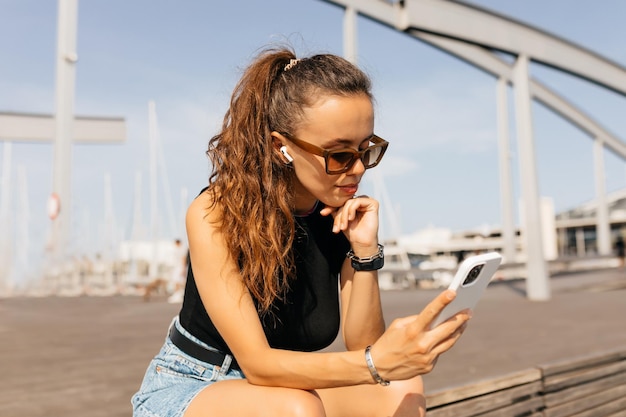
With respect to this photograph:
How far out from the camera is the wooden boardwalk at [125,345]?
3367mm

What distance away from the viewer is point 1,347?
544 cm

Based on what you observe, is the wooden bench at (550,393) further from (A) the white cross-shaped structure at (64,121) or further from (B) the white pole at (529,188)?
(A) the white cross-shaped structure at (64,121)

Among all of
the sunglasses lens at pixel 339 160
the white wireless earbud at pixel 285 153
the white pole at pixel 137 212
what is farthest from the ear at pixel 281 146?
the white pole at pixel 137 212

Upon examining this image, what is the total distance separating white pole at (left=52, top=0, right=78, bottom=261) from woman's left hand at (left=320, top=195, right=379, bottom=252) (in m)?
10.2

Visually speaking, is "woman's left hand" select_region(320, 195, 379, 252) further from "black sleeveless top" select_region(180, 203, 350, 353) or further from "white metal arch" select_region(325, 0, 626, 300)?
"white metal arch" select_region(325, 0, 626, 300)

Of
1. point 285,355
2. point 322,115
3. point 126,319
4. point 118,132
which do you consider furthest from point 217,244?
point 118,132

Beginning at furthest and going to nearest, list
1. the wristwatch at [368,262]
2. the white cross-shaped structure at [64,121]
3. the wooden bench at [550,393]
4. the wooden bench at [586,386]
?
the white cross-shaped structure at [64,121] < the wooden bench at [586,386] < the wooden bench at [550,393] < the wristwatch at [368,262]

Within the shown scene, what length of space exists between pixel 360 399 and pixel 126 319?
24.7ft

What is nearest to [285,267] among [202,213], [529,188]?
[202,213]

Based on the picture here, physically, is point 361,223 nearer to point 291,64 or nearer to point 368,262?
point 368,262

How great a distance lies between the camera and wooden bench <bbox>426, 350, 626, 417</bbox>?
6.42 ft

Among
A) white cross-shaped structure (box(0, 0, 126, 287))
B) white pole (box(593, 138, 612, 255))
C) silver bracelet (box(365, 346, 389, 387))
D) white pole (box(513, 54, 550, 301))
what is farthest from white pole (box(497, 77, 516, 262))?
silver bracelet (box(365, 346, 389, 387))

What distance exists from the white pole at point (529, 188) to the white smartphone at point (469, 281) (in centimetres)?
964

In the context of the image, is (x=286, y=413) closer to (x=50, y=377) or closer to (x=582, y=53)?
(x=50, y=377)
